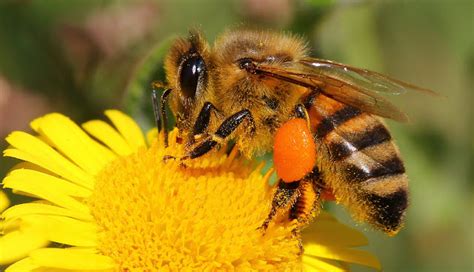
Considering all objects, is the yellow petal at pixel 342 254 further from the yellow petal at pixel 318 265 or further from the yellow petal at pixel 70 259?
the yellow petal at pixel 70 259

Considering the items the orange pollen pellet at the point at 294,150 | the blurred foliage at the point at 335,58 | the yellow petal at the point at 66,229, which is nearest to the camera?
the yellow petal at the point at 66,229

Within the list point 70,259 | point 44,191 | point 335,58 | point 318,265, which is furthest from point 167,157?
point 335,58

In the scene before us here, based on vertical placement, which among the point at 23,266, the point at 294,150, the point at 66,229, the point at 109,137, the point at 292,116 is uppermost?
the point at 109,137

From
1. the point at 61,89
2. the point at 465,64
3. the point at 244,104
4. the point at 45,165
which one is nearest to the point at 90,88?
the point at 61,89

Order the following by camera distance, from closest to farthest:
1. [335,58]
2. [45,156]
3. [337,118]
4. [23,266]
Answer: [23,266] → [337,118] → [45,156] → [335,58]

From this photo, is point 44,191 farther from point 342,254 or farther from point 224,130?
point 342,254

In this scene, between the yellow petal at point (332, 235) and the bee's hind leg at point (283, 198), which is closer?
the bee's hind leg at point (283, 198)

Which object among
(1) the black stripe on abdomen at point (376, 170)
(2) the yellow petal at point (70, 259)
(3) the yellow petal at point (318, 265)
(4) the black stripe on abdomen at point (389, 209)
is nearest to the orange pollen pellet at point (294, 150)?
(1) the black stripe on abdomen at point (376, 170)
